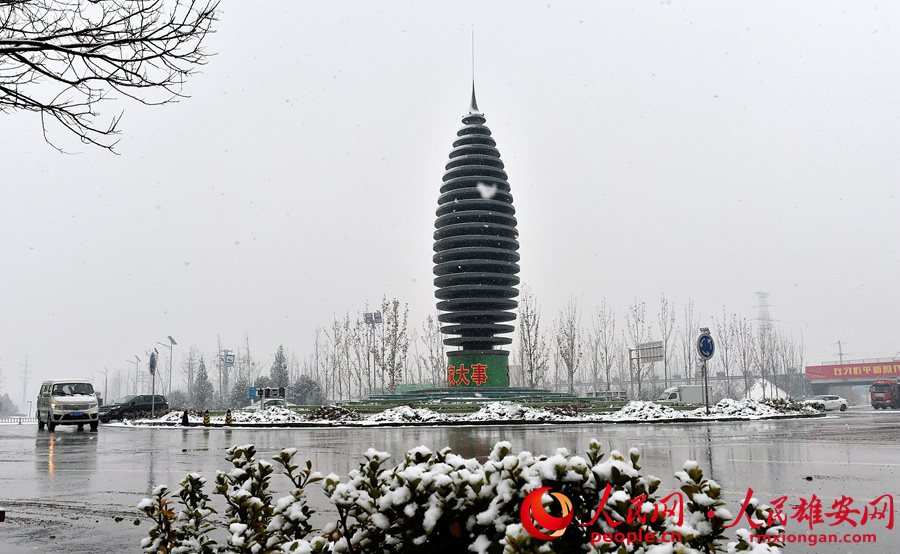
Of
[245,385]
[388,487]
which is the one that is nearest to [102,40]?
[388,487]

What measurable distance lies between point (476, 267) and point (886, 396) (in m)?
38.4

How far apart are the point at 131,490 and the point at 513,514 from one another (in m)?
9.14

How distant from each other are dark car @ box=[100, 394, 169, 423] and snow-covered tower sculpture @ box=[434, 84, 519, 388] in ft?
64.1

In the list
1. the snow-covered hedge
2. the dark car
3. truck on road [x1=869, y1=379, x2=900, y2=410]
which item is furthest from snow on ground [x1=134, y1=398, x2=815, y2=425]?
truck on road [x1=869, y1=379, x2=900, y2=410]

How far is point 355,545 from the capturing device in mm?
3357

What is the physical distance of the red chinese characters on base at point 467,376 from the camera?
153 feet

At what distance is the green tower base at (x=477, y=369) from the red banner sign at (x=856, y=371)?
67.8 meters

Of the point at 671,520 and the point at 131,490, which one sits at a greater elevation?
the point at 671,520

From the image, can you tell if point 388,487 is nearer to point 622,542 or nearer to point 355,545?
point 355,545

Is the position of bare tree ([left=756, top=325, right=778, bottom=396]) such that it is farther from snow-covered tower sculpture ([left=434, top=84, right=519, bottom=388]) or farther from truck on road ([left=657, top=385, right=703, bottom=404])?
snow-covered tower sculpture ([left=434, top=84, right=519, bottom=388])

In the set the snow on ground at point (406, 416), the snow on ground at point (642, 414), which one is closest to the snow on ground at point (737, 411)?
the snow on ground at point (642, 414)

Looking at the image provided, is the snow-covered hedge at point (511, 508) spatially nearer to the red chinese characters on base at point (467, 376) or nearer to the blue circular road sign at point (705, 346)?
the blue circular road sign at point (705, 346)

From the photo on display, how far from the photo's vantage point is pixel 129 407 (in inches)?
1715

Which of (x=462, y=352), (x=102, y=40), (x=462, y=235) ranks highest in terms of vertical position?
(x=462, y=235)
